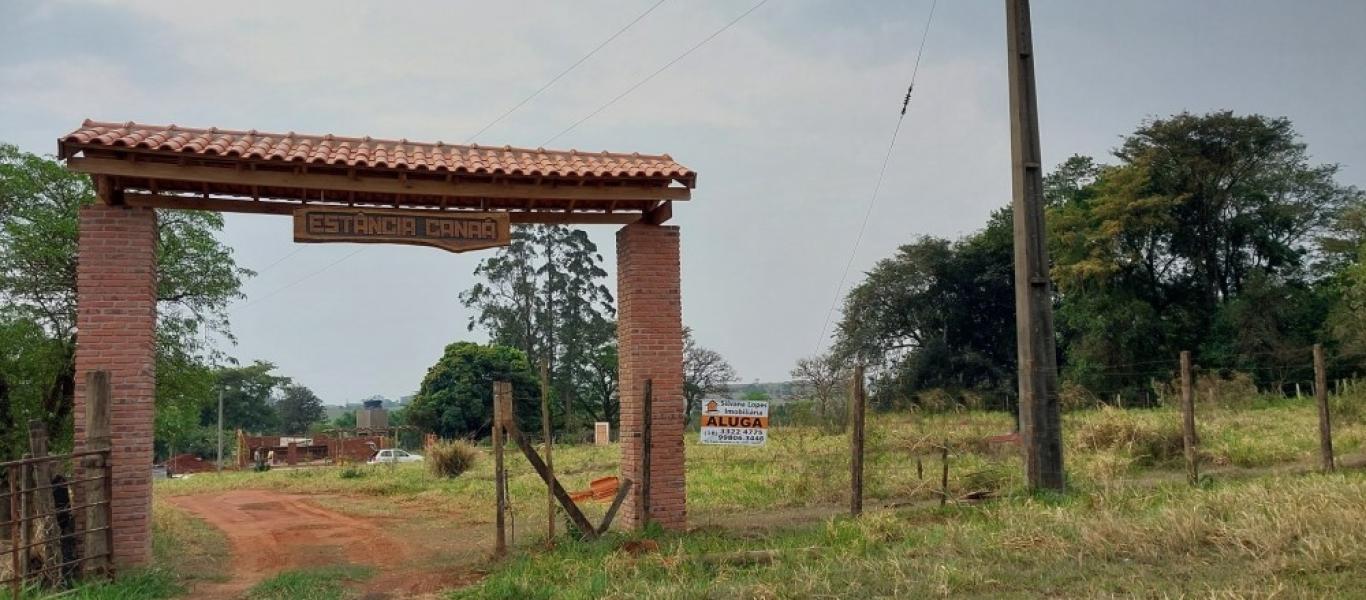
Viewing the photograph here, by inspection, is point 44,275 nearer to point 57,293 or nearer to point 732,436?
point 57,293

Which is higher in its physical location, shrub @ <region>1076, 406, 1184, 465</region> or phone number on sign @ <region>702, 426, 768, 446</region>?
phone number on sign @ <region>702, 426, 768, 446</region>

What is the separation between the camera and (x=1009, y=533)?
8656 mm

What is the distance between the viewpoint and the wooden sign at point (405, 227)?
9969 mm

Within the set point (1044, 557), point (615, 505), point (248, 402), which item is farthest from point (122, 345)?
point (248, 402)

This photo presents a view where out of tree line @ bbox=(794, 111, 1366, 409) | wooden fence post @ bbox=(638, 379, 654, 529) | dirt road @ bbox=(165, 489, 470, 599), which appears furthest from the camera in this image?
tree line @ bbox=(794, 111, 1366, 409)

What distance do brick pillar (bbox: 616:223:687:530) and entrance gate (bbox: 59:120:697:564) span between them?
0.01 m

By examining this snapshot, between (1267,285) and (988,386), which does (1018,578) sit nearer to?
(1267,285)

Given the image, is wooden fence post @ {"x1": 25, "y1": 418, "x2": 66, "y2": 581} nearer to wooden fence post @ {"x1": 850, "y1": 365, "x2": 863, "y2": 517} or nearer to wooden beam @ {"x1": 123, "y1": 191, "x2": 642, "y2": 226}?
wooden beam @ {"x1": 123, "y1": 191, "x2": 642, "y2": 226}

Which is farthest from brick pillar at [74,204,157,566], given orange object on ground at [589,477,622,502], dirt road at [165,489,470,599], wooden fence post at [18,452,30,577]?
orange object on ground at [589,477,622,502]

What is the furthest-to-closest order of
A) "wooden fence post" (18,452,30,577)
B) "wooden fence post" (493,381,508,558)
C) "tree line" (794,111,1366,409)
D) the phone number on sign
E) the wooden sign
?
"tree line" (794,111,1366,409), the phone number on sign, the wooden sign, "wooden fence post" (493,381,508,558), "wooden fence post" (18,452,30,577)

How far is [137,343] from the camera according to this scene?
30.5 feet

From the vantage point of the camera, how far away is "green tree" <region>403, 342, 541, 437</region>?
46812 mm

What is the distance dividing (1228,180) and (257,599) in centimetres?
4031

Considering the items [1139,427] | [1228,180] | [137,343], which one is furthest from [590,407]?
[137,343]
